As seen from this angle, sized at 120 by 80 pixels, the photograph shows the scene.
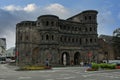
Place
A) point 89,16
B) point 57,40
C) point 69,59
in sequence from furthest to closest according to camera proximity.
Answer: point 89,16 < point 69,59 < point 57,40

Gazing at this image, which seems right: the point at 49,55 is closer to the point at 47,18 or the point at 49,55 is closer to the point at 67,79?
the point at 47,18

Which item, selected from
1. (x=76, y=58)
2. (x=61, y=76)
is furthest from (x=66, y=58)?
(x=61, y=76)

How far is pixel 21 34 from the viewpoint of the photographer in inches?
3307

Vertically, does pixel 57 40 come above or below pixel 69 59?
above

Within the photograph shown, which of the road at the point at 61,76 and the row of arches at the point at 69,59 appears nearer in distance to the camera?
the road at the point at 61,76

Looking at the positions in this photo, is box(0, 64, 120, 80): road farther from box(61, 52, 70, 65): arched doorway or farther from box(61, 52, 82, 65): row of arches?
box(61, 52, 70, 65): arched doorway

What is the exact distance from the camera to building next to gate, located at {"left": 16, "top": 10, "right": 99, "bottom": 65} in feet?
266

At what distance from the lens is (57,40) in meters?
82.9

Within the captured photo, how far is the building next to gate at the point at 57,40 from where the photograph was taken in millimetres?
81125

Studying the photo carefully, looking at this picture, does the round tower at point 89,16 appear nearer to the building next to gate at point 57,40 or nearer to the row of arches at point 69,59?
the building next to gate at point 57,40

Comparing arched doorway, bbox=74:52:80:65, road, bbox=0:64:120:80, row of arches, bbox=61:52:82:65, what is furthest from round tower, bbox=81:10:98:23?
road, bbox=0:64:120:80

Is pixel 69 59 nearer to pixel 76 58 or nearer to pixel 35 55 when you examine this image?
pixel 76 58

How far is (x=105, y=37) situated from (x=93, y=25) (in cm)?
3614

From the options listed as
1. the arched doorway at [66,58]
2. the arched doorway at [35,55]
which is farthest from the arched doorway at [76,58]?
the arched doorway at [35,55]
